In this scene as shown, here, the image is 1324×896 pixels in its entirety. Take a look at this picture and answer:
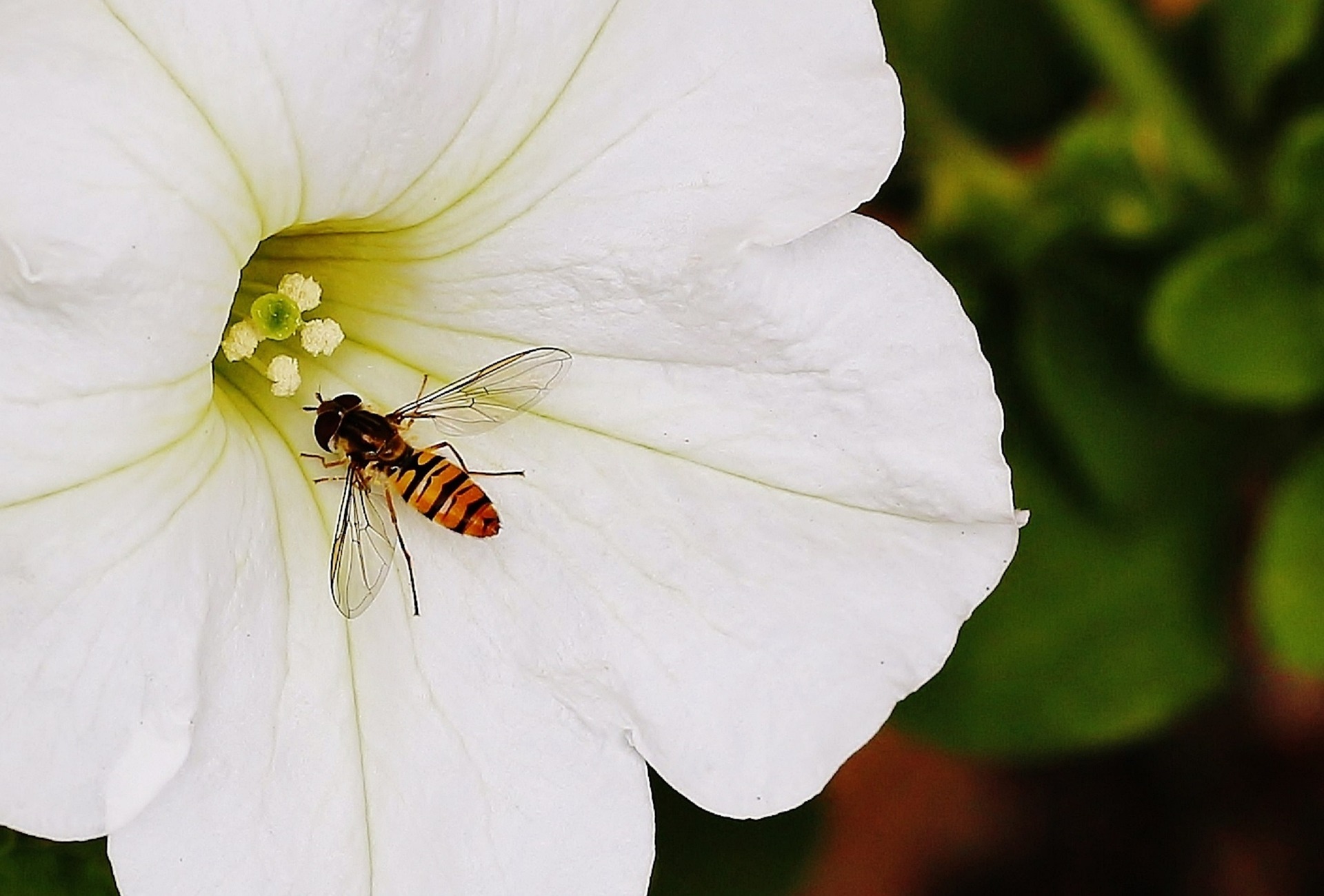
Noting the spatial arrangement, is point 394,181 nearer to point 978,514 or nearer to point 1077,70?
point 978,514

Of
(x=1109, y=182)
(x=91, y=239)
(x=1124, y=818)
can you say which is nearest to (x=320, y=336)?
(x=91, y=239)

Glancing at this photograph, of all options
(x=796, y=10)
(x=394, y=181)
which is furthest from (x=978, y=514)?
(x=394, y=181)

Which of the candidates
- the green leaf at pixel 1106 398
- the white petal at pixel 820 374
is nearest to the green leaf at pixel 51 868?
the white petal at pixel 820 374

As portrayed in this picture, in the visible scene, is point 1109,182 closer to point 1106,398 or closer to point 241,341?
point 1106,398

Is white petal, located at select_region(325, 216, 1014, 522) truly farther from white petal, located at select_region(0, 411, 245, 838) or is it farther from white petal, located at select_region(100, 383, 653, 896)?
white petal, located at select_region(0, 411, 245, 838)

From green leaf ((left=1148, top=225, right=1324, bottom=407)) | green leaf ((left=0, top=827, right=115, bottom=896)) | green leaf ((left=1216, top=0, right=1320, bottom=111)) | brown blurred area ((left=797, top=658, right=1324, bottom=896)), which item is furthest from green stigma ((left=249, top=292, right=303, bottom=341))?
brown blurred area ((left=797, top=658, right=1324, bottom=896))

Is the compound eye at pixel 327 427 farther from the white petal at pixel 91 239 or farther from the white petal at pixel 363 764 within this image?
the white petal at pixel 91 239
